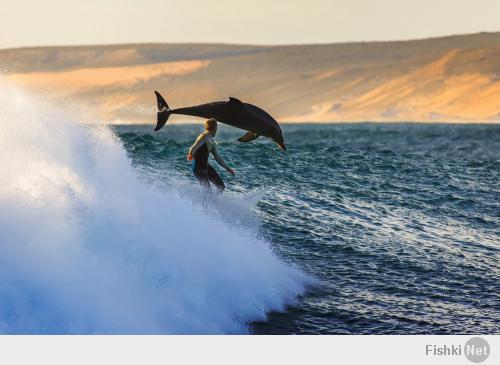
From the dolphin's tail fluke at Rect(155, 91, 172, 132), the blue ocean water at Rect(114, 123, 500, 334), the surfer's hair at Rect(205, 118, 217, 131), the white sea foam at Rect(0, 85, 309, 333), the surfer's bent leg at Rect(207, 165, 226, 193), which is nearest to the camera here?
the white sea foam at Rect(0, 85, 309, 333)

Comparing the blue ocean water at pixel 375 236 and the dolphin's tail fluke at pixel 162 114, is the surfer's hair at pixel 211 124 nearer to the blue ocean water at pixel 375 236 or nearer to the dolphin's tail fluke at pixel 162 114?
the dolphin's tail fluke at pixel 162 114

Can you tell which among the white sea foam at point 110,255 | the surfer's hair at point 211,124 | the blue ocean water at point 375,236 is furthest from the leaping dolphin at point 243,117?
the blue ocean water at point 375,236

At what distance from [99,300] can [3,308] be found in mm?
1422

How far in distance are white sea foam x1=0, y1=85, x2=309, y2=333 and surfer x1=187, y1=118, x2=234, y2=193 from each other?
2.48 ft

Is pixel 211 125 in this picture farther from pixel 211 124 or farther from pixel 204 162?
pixel 204 162

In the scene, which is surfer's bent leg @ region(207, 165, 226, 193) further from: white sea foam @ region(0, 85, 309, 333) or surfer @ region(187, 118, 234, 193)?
white sea foam @ region(0, 85, 309, 333)

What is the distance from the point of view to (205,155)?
56.1ft

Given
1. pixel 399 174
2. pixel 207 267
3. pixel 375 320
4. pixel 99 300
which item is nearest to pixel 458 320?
pixel 375 320

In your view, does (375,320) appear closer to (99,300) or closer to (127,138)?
(99,300)

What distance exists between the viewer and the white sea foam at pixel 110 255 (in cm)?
1185

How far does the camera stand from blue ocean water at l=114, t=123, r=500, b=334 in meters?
13.7

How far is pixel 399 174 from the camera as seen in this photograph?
34.0 m

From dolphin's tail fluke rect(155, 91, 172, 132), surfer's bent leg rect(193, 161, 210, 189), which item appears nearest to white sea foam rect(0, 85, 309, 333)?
surfer's bent leg rect(193, 161, 210, 189)

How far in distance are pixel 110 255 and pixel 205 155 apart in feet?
15.3
